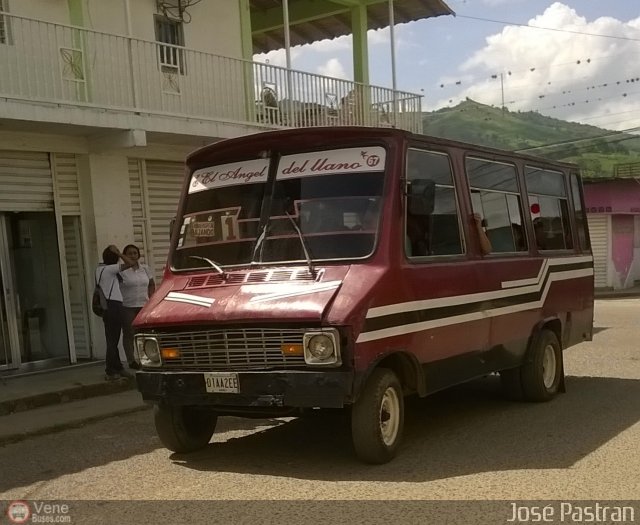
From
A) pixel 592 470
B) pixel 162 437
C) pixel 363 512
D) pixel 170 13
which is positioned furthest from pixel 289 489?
pixel 170 13

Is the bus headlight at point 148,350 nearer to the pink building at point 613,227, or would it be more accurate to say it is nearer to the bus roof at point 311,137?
the bus roof at point 311,137

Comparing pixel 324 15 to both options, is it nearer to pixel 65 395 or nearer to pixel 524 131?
pixel 65 395

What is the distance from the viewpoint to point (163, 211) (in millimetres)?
12109

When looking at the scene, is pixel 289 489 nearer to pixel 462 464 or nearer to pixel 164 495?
pixel 164 495

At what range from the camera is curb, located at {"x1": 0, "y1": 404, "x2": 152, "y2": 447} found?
693 centimetres

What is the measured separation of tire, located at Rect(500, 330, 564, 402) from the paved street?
0.12m

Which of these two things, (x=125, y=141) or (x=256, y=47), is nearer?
(x=125, y=141)

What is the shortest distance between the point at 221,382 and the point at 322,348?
793 mm

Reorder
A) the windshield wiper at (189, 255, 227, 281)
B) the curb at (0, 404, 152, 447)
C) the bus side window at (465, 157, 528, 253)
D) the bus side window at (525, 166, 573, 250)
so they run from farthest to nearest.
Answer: the bus side window at (525, 166, 573, 250), the curb at (0, 404, 152, 447), the bus side window at (465, 157, 528, 253), the windshield wiper at (189, 255, 227, 281)

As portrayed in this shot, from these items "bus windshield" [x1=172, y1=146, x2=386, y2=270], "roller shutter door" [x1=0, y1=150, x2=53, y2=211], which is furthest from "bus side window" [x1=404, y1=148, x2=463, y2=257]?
"roller shutter door" [x1=0, y1=150, x2=53, y2=211]

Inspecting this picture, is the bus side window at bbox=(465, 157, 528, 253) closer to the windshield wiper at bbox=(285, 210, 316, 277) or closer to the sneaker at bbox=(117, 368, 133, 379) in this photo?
the windshield wiper at bbox=(285, 210, 316, 277)

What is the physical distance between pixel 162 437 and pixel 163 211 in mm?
6861

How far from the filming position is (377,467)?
5215 mm

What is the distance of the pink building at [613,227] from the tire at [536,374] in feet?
61.3
